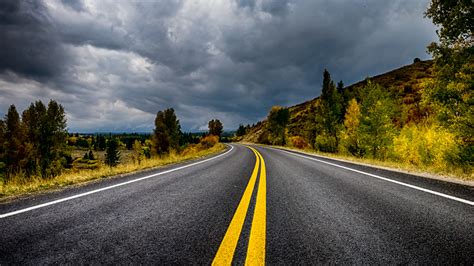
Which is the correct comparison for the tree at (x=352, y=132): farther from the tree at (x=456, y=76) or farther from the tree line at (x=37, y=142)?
the tree line at (x=37, y=142)

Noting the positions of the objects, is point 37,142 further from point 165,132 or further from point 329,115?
point 329,115

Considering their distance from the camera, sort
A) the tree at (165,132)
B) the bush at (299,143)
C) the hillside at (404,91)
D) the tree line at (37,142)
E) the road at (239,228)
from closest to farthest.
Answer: the road at (239,228), the tree line at (37,142), the tree at (165,132), the hillside at (404,91), the bush at (299,143)

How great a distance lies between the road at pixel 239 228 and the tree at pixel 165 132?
3489cm

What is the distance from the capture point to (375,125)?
22.2 meters

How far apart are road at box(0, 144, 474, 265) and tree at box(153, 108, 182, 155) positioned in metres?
34.9

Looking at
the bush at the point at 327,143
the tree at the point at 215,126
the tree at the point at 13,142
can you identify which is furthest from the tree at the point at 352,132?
the tree at the point at 215,126

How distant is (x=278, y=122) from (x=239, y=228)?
54.1 metres

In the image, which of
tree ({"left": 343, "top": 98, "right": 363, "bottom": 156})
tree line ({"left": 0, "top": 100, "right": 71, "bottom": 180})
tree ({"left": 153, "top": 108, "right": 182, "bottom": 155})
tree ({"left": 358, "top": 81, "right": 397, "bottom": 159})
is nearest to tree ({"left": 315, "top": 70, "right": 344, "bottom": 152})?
tree ({"left": 343, "top": 98, "right": 363, "bottom": 156})

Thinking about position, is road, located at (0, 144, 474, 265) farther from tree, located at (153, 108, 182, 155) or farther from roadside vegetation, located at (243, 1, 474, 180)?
tree, located at (153, 108, 182, 155)

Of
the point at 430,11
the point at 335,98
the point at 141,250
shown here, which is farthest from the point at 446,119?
the point at 335,98

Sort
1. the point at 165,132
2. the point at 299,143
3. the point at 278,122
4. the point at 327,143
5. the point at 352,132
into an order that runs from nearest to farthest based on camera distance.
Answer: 1. the point at 352,132
2. the point at 327,143
3. the point at 165,132
4. the point at 299,143
5. the point at 278,122

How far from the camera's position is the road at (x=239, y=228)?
1.89 m

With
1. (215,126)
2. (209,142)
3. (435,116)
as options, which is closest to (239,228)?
(435,116)

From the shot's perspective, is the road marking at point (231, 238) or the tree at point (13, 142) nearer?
the road marking at point (231, 238)
